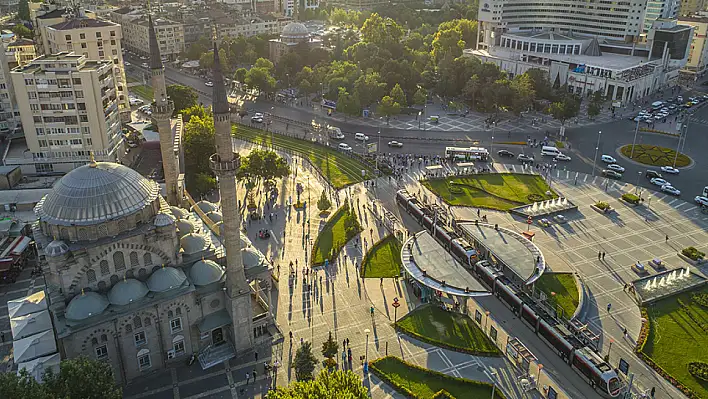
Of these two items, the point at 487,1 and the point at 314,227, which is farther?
the point at 487,1

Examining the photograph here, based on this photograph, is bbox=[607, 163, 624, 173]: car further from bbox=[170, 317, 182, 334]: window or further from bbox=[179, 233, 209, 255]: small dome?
bbox=[170, 317, 182, 334]: window

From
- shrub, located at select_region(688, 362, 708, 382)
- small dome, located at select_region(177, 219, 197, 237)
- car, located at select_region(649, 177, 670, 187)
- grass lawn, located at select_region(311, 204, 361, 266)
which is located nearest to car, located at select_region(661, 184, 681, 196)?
car, located at select_region(649, 177, 670, 187)

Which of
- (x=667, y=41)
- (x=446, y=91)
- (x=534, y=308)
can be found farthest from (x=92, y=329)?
(x=667, y=41)

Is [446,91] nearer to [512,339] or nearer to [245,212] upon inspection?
[245,212]

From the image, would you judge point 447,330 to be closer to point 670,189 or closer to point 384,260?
point 384,260

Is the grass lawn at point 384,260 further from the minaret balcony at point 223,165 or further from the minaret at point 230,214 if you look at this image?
the minaret balcony at point 223,165
